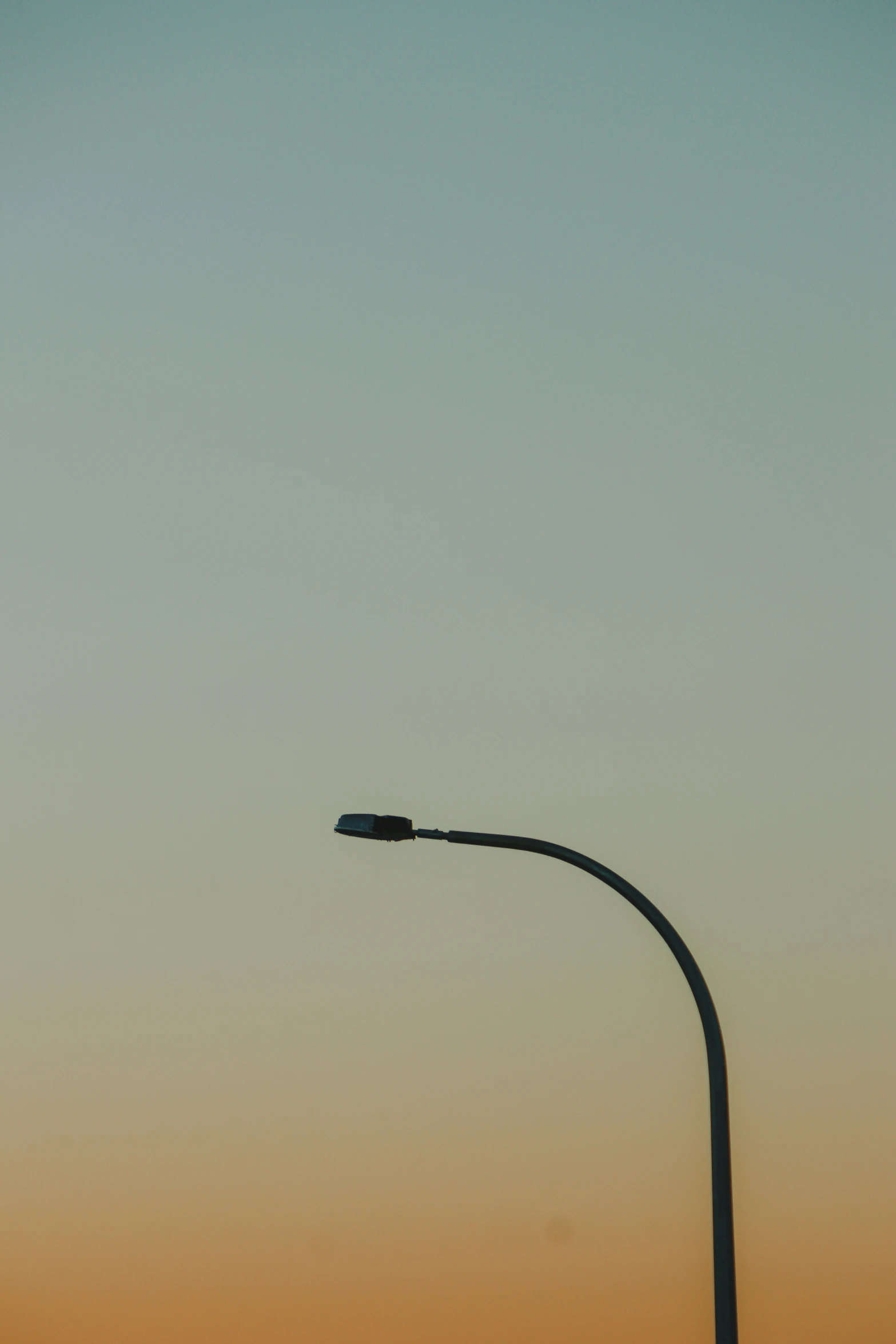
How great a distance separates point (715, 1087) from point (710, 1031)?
0.15m

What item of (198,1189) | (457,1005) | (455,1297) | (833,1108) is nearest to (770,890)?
(833,1108)

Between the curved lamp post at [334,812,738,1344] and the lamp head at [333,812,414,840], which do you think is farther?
the lamp head at [333,812,414,840]

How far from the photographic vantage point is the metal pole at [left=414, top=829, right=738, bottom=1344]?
2.20 meters

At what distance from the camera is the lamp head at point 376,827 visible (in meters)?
2.43

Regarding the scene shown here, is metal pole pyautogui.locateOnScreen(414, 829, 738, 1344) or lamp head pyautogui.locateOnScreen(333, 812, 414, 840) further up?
lamp head pyautogui.locateOnScreen(333, 812, 414, 840)

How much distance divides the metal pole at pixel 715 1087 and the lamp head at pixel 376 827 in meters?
0.04

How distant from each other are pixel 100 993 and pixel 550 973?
2.19m

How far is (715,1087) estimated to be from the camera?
2.28 m

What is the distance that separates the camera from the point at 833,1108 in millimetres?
3377

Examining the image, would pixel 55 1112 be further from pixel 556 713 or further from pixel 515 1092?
pixel 556 713

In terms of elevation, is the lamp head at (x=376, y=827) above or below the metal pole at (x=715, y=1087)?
above

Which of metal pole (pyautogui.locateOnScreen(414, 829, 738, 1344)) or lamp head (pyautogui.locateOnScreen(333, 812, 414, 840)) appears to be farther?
lamp head (pyautogui.locateOnScreen(333, 812, 414, 840))

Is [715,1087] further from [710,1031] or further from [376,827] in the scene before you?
[376,827]

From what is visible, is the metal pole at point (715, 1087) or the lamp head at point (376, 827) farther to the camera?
the lamp head at point (376, 827)
